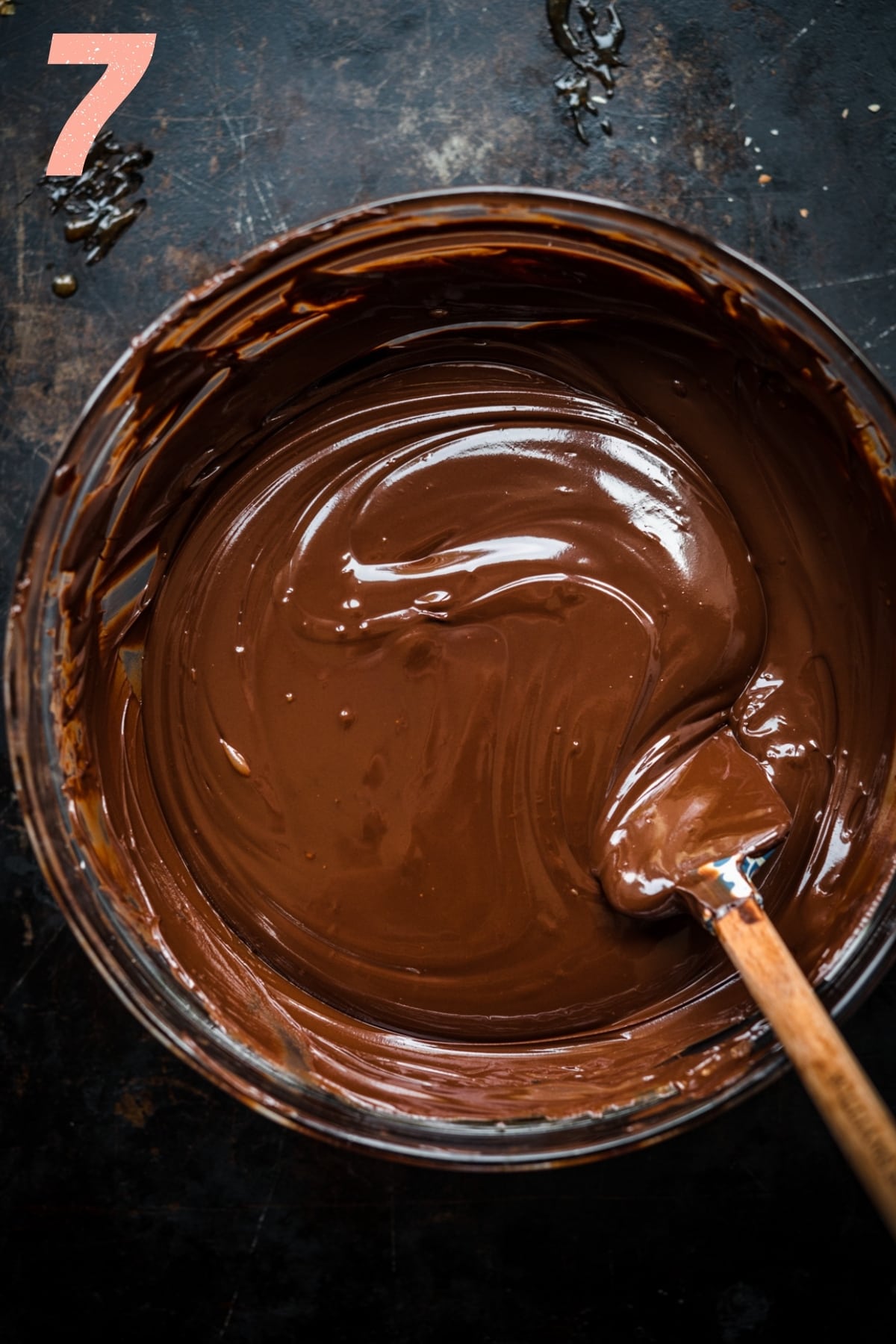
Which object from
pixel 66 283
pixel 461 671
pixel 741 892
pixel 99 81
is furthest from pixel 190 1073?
pixel 99 81

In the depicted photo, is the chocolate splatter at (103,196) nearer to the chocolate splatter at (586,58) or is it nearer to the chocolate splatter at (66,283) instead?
the chocolate splatter at (66,283)

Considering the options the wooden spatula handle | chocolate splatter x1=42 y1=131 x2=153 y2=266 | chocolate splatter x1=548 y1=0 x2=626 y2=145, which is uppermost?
chocolate splatter x1=42 y1=131 x2=153 y2=266

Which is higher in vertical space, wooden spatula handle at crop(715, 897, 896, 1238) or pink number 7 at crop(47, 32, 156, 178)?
pink number 7 at crop(47, 32, 156, 178)

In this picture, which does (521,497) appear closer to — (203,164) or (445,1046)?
(203,164)

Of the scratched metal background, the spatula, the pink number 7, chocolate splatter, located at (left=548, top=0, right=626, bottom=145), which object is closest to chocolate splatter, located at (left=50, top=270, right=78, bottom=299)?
the scratched metal background

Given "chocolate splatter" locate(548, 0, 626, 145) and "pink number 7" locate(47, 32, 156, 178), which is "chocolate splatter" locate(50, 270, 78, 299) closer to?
"pink number 7" locate(47, 32, 156, 178)

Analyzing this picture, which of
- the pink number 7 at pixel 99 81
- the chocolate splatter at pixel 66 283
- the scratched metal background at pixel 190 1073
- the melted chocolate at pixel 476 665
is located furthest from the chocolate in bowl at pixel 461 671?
the pink number 7 at pixel 99 81

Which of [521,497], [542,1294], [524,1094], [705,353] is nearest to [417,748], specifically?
[521,497]
